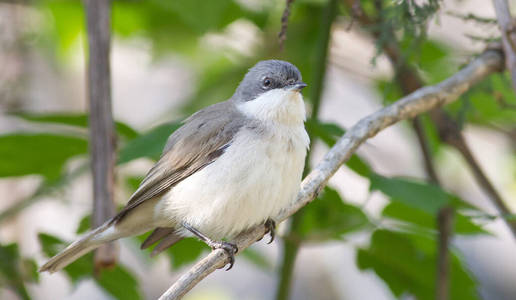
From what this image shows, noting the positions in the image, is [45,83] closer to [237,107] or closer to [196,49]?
[196,49]

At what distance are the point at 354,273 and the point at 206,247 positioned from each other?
3.78 meters

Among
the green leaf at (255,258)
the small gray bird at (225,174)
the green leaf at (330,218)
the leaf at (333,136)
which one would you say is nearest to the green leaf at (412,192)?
the leaf at (333,136)

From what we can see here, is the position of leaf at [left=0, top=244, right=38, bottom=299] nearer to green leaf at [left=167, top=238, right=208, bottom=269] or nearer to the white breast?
green leaf at [left=167, top=238, right=208, bottom=269]

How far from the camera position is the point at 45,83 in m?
7.83

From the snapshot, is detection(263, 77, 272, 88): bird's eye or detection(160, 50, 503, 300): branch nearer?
detection(160, 50, 503, 300): branch

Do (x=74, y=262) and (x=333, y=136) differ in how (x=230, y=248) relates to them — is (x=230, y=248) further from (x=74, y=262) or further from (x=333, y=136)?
(x=74, y=262)

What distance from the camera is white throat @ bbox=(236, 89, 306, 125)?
10.6ft

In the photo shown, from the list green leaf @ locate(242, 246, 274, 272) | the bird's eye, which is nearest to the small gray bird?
the bird's eye

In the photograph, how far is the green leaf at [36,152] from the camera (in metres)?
3.14

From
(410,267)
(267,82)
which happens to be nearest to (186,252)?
(267,82)

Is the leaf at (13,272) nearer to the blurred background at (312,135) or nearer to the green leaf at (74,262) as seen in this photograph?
the blurred background at (312,135)

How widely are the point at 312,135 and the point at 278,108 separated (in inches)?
8.8

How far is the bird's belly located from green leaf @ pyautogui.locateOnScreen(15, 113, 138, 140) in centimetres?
42

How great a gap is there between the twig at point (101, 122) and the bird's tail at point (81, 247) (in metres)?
0.04
